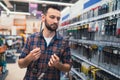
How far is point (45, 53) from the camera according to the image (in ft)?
7.61

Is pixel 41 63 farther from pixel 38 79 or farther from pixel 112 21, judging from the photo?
pixel 112 21

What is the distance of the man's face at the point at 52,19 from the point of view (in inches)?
89.4

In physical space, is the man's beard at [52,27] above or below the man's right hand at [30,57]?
above

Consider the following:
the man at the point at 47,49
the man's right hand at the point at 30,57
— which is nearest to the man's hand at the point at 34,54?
the man's right hand at the point at 30,57

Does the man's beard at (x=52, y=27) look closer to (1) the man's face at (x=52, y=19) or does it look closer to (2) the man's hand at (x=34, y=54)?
(1) the man's face at (x=52, y=19)

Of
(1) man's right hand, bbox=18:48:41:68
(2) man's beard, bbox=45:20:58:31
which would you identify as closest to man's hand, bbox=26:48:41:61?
(1) man's right hand, bbox=18:48:41:68

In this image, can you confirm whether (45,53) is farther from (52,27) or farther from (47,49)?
(52,27)

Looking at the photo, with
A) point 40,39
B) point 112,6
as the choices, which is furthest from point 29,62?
point 112,6

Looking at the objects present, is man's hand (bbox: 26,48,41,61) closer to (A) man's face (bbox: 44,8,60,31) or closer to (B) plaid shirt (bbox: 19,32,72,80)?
(B) plaid shirt (bbox: 19,32,72,80)

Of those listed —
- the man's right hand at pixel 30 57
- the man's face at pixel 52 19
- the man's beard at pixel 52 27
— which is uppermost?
the man's face at pixel 52 19

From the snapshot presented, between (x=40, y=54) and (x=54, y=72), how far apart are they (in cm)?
29

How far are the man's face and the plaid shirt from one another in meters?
0.14

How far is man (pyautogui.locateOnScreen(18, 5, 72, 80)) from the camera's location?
2295mm

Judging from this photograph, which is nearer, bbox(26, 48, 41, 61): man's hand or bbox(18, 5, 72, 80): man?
bbox(26, 48, 41, 61): man's hand
